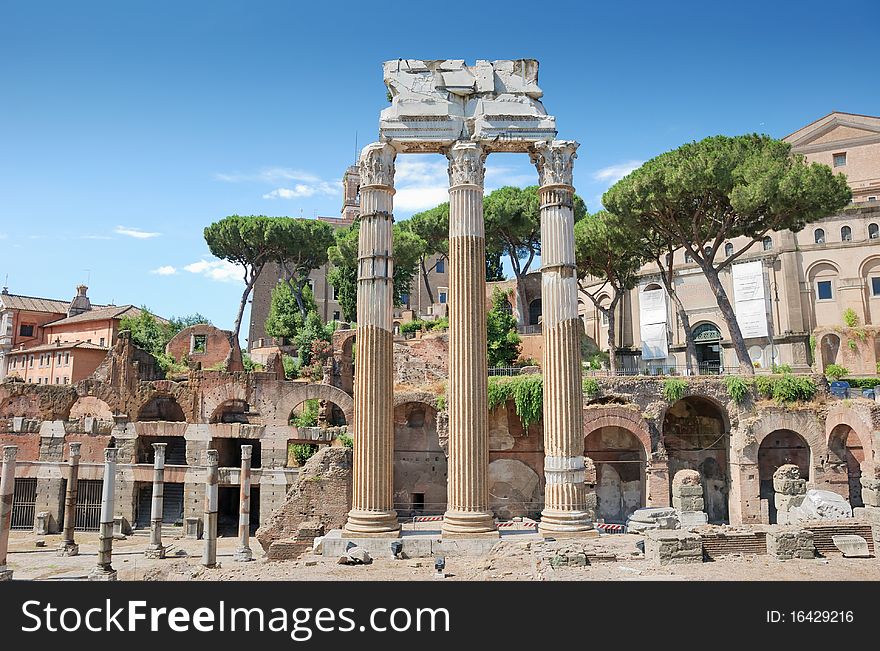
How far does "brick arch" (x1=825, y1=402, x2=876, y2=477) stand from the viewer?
18.4 meters

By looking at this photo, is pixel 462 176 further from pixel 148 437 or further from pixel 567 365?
pixel 148 437

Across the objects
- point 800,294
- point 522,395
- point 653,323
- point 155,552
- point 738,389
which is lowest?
point 155,552

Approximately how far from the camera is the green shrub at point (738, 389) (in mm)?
20984

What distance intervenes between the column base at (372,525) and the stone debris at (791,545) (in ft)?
22.1

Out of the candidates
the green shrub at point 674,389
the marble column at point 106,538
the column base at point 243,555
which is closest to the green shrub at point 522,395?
the green shrub at point 674,389

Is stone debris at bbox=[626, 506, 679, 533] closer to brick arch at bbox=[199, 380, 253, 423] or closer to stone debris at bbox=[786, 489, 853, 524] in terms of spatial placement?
stone debris at bbox=[786, 489, 853, 524]

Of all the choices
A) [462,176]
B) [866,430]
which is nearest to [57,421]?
[462,176]

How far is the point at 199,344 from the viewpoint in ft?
115

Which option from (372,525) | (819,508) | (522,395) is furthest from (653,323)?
(372,525)

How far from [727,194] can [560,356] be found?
12.6 m

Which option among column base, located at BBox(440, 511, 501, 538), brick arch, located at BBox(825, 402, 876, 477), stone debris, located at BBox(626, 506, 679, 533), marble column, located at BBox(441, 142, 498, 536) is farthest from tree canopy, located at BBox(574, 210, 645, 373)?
column base, located at BBox(440, 511, 501, 538)

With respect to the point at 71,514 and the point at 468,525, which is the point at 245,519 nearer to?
the point at 71,514

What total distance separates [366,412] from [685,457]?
1452 centimetres
